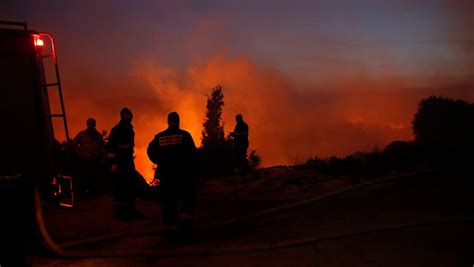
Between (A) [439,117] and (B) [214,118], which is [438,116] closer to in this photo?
(A) [439,117]

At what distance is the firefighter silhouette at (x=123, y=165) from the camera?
27.1 ft

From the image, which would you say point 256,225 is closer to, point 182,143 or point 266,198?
point 182,143

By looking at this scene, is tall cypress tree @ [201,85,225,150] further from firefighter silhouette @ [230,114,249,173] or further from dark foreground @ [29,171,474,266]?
dark foreground @ [29,171,474,266]

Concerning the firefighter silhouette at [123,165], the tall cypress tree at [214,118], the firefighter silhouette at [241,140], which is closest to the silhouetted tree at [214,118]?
the tall cypress tree at [214,118]

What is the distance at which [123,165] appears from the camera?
8484 mm

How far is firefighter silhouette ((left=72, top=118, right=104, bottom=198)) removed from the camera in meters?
9.96

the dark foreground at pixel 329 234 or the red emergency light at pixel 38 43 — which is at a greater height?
the red emergency light at pixel 38 43

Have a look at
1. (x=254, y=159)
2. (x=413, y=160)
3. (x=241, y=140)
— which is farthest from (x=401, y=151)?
(x=254, y=159)

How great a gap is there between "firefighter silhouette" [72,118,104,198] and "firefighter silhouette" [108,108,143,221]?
182 centimetres

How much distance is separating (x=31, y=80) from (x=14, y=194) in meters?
1.99

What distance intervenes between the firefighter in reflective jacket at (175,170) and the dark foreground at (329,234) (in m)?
0.47

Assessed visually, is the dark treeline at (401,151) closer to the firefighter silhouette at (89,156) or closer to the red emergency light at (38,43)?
the firefighter silhouette at (89,156)

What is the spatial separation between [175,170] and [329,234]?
8.07 feet

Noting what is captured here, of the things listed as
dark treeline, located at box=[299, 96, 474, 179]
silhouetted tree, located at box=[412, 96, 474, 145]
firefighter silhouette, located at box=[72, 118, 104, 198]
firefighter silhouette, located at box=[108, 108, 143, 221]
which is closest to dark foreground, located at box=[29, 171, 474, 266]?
firefighter silhouette, located at box=[108, 108, 143, 221]
